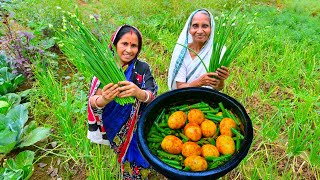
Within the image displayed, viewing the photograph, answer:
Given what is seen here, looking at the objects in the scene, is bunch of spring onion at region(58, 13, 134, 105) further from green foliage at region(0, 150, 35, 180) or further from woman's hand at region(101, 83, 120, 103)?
green foliage at region(0, 150, 35, 180)

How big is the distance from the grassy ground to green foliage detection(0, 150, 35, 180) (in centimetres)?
11

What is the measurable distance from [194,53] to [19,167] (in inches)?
67.7

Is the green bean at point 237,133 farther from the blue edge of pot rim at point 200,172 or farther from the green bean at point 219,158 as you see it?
the green bean at point 219,158

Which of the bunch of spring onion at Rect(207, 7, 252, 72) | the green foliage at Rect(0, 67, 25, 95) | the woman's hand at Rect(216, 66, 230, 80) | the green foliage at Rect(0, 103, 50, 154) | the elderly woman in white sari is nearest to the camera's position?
the bunch of spring onion at Rect(207, 7, 252, 72)

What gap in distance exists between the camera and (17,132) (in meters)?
2.44

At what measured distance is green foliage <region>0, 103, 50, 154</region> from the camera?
7.87 feet

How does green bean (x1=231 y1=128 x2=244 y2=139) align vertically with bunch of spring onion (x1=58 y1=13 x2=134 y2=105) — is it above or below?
below

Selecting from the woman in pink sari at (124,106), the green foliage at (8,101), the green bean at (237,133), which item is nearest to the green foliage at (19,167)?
the green foliage at (8,101)

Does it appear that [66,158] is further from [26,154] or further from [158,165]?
[158,165]

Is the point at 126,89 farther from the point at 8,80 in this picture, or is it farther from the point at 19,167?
the point at 8,80

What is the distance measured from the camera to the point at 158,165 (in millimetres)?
1407

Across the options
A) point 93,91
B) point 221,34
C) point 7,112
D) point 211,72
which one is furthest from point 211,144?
point 7,112

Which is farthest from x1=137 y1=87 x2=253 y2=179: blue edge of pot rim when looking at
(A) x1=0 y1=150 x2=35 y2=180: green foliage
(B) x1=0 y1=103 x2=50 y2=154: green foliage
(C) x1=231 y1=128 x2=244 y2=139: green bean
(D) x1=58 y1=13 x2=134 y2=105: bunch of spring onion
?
(B) x1=0 y1=103 x2=50 y2=154: green foliage

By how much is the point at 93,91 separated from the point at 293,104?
2022 mm
